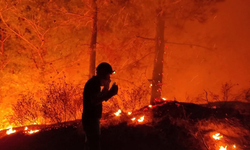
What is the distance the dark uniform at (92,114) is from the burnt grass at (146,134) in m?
1.53

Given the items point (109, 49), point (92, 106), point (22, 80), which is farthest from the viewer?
point (22, 80)

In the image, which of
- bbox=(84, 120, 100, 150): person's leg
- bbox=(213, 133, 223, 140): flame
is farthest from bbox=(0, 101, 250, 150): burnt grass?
bbox=(84, 120, 100, 150): person's leg

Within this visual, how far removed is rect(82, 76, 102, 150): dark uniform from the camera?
10.8 ft

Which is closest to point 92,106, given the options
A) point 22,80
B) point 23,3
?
point 23,3

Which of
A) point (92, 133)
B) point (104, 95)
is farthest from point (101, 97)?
point (92, 133)

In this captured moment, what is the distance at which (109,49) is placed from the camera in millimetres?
10586

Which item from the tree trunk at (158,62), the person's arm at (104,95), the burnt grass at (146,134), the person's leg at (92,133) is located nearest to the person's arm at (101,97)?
the person's arm at (104,95)

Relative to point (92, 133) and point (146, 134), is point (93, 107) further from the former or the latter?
point (146, 134)

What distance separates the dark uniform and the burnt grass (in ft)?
5.01

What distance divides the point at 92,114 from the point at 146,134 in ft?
7.44

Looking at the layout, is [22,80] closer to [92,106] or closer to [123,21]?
[123,21]

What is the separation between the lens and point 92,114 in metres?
3.30

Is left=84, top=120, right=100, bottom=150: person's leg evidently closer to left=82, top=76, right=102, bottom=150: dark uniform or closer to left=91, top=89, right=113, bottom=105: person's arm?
left=82, top=76, right=102, bottom=150: dark uniform

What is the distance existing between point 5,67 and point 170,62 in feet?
40.8
